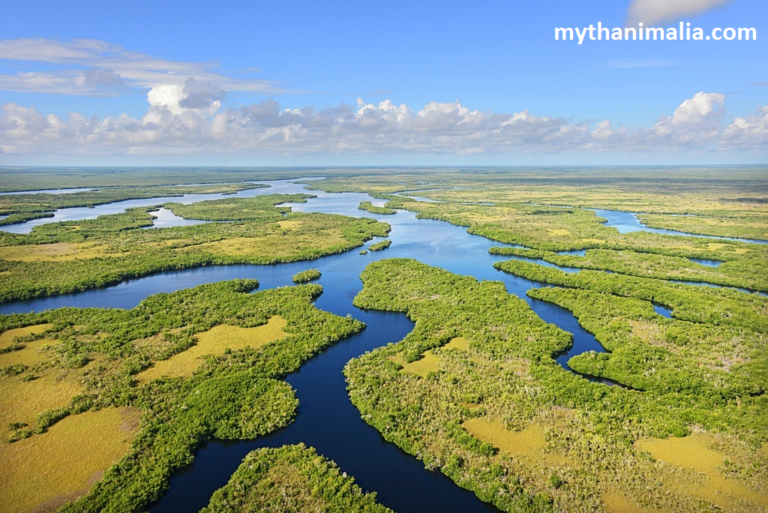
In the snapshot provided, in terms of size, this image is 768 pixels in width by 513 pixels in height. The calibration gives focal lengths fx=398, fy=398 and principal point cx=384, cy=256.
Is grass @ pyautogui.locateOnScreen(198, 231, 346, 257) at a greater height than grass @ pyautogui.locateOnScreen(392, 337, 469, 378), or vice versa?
grass @ pyautogui.locateOnScreen(198, 231, 346, 257)

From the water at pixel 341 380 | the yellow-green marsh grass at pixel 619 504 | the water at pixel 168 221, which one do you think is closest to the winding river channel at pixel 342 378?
the water at pixel 341 380

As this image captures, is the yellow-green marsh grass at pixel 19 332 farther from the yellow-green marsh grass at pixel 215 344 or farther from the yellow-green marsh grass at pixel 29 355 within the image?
the yellow-green marsh grass at pixel 215 344

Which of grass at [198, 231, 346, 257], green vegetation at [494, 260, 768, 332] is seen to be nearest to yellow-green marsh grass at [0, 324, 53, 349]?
grass at [198, 231, 346, 257]

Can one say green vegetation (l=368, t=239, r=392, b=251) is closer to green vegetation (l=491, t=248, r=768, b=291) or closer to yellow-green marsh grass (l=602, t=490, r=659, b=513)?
green vegetation (l=491, t=248, r=768, b=291)

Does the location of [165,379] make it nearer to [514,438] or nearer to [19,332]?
[19,332]

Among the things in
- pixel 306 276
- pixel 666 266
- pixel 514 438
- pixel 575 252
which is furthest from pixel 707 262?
pixel 306 276

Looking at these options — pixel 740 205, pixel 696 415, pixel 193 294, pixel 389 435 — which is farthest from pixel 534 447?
pixel 740 205
